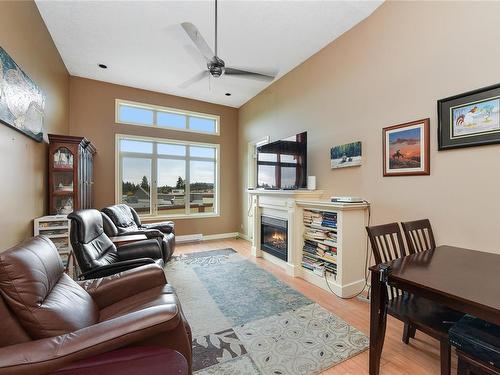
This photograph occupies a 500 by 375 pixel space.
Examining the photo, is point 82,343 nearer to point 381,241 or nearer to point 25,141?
point 381,241

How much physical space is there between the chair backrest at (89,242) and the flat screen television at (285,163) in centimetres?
255

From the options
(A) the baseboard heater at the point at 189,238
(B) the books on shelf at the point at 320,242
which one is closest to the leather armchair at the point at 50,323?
(B) the books on shelf at the point at 320,242

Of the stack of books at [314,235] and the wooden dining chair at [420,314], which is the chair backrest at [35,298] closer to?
the wooden dining chair at [420,314]

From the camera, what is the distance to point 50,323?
3.39ft

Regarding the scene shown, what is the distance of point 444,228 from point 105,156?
545cm

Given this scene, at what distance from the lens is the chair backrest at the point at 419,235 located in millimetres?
1925

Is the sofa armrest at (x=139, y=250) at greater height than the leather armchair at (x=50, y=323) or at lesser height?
lesser

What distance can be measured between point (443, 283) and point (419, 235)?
3.30ft

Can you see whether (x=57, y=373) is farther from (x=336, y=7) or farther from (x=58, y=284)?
(x=336, y=7)

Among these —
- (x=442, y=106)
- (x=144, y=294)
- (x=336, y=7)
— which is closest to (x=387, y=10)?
(x=336, y=7)

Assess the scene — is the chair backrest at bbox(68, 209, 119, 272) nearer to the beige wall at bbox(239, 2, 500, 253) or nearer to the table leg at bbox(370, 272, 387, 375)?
the table leg at bbox(370, 272, 387, 375)

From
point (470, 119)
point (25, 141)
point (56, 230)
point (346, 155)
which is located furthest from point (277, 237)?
point (25, 141)

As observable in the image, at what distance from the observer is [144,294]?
161 cm

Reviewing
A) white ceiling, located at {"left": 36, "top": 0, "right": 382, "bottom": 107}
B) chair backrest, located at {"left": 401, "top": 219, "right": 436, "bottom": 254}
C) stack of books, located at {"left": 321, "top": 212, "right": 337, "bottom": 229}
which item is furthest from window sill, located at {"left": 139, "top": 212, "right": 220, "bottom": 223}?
chair backrest, located at {"left": 401, "top": 219, "right": 436, "bottom": 254}
